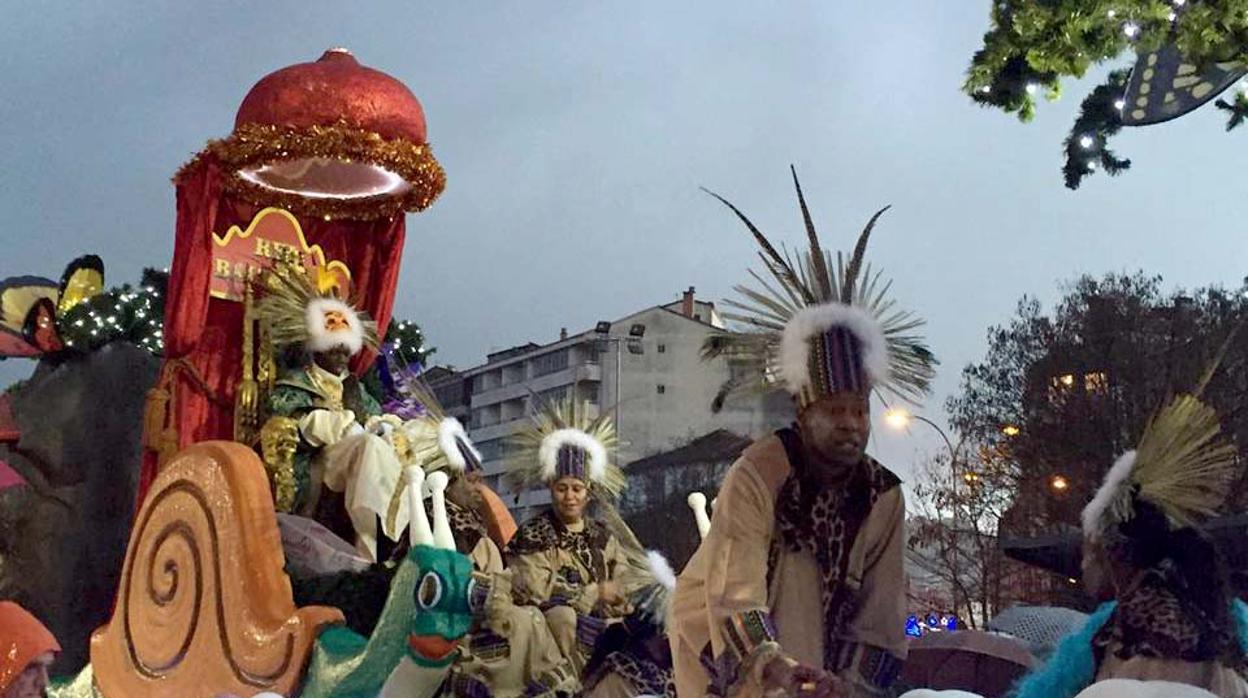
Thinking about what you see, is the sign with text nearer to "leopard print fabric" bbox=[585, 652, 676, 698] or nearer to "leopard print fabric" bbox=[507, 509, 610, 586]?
"leopard print fabric" bbox=[507, 509, 610, 586]

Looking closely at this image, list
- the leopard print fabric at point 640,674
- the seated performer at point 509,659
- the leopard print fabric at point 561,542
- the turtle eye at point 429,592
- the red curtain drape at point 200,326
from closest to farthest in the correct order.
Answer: the leopard print fabric at point 640,674 → the turtle eye at point 429,592 → the seated performer at point 509,659 → the leopard print fabric at point 561,542 → the red curtain drape at point 200,326

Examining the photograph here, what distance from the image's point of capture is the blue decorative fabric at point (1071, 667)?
167 inches

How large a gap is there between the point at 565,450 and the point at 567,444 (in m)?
0.04

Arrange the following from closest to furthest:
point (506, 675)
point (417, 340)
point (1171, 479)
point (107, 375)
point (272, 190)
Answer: point (1171, 479)
point (506, 675)
point (272, 190)
point (107, 375)
point (417, 340)

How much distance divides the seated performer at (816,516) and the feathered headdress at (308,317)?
16.2 ft

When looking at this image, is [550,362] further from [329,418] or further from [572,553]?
[572,553]

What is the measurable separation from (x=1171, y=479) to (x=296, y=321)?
243 inches

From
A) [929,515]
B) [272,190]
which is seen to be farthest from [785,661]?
[929,515]

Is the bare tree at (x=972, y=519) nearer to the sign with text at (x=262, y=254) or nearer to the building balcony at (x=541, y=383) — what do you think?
the sign with text at (x=262, y=254)

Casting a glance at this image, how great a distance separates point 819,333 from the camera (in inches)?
170

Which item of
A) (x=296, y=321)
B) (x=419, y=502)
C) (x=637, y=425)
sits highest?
(x=637, y=425)

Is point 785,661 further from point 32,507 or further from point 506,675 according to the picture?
point 32,507

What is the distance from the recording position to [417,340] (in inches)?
495

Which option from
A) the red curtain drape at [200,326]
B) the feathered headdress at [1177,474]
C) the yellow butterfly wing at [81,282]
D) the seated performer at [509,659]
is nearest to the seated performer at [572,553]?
the seated performer at [509,659]
